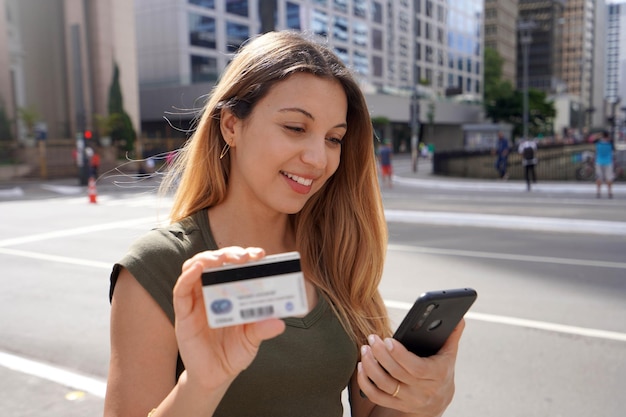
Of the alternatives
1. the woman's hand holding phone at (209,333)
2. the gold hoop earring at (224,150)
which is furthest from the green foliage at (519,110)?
the woman's hand holding phone at (209,333)

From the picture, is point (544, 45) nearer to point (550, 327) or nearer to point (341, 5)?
point (341, 5)

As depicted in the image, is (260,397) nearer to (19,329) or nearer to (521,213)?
(19,329)

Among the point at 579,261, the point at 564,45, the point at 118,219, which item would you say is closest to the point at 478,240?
the point at 579,261

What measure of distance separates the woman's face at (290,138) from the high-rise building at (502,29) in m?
102

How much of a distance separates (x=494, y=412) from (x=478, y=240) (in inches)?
254

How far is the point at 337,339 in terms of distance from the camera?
67.9 inches

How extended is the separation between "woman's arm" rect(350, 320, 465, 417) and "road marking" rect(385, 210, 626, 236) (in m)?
10.1

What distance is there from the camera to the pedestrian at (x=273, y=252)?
4.06 feet

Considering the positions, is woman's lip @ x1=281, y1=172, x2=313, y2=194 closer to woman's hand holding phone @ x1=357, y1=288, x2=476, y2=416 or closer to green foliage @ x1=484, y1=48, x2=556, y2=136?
woman's hand holding phone @ x1=357, y1=288, x2=476, y2=416

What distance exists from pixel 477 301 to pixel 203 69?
42.6 meters

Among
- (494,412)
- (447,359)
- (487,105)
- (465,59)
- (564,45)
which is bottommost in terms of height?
(494,412)

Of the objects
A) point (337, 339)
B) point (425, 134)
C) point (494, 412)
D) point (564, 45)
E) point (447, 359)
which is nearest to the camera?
point (447, 359)

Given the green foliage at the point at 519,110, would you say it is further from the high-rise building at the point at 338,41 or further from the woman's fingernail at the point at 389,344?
the woman's fingernail at the point at 389,344

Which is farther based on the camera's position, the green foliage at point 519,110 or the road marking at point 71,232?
the green foliage at point 519,110
